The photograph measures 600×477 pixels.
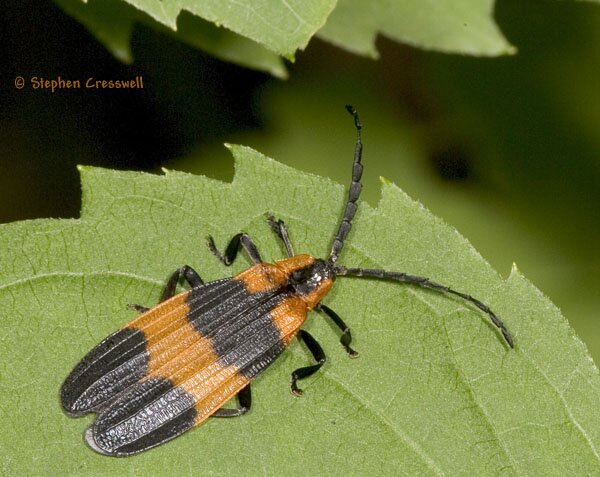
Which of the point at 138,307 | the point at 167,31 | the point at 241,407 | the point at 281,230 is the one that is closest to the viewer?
the point at 241,407

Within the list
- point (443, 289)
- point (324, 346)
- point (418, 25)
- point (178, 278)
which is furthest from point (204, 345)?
point (418, 25)

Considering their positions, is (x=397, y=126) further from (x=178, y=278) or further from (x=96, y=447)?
(x=96, y=447)

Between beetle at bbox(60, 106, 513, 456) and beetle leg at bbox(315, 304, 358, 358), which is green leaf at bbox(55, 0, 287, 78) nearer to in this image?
beetle at bbox(60, 106, 513, 456)

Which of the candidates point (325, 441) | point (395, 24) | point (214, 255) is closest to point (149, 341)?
point (214, 255)

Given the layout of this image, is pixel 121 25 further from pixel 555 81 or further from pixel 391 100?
pixel 555 81

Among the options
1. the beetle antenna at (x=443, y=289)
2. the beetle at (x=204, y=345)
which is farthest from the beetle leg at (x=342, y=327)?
the beetle antenna at (x=443, y=289)

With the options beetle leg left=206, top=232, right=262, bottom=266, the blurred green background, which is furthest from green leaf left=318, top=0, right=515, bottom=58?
beetle leg left=206, top=232, right=262, bottom=266

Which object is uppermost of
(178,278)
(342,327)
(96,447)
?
(342,327)
